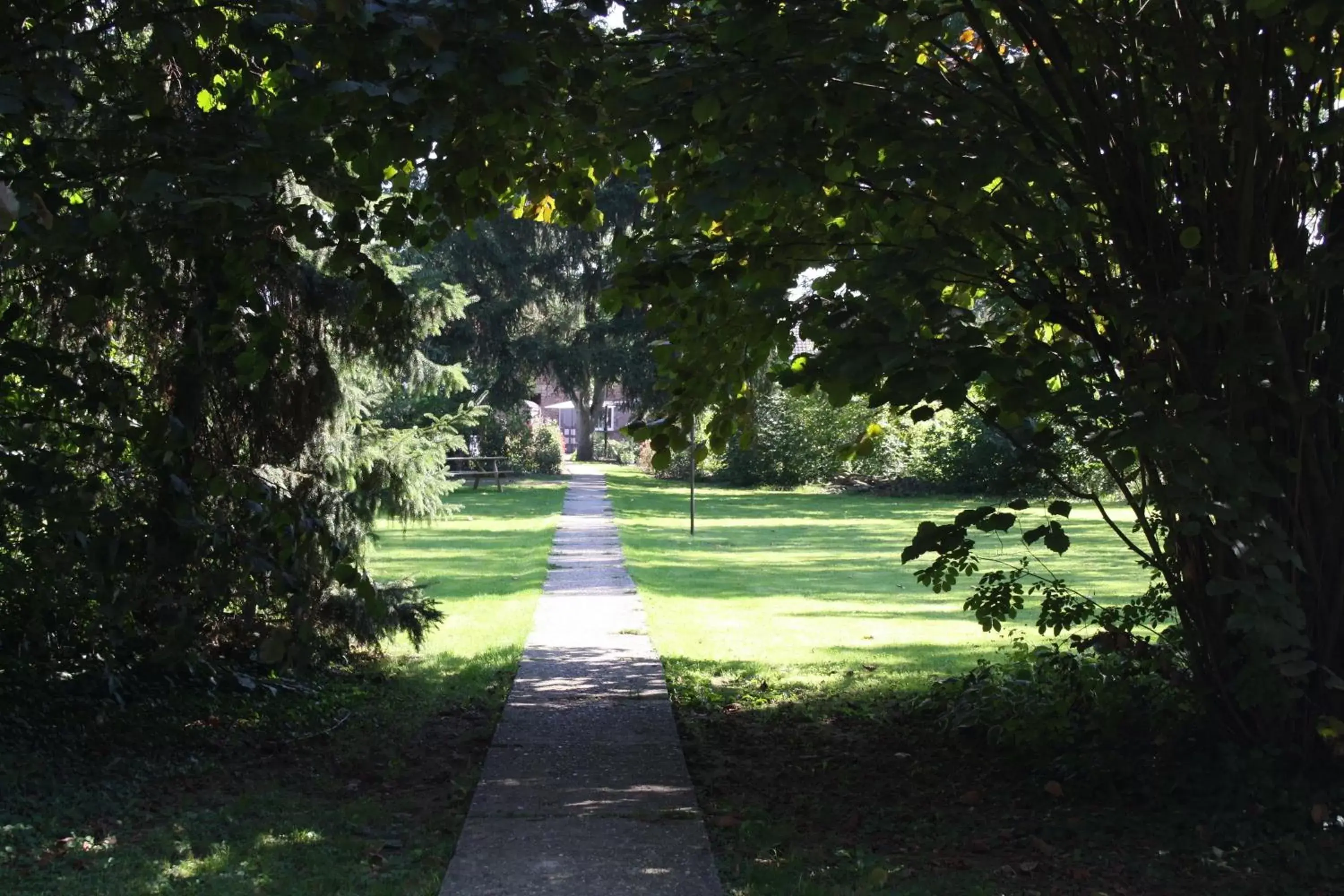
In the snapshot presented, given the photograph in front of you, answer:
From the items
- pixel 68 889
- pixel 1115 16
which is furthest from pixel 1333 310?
pixel 68 889

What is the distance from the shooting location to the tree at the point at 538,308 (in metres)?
38.9

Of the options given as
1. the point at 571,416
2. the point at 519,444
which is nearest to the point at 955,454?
the point at 519,444

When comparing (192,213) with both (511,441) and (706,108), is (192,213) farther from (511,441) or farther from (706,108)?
(511,441)

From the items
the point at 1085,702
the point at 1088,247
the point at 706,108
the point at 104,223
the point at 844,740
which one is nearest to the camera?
the point at 104,223

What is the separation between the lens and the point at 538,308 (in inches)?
1852

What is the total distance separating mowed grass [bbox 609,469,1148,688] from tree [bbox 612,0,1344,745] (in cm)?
277

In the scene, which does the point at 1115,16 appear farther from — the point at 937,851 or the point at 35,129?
the point at 35,129

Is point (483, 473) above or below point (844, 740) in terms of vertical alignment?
above

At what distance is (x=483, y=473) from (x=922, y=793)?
30.5 metres

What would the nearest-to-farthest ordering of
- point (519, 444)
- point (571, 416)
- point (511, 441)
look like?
point (511, 441) < point (519, 444) < point (571, 416)

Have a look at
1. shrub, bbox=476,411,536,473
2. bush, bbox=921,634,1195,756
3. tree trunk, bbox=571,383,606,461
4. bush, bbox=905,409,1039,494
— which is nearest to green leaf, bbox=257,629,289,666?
bush, bbox=921,634,1195,756

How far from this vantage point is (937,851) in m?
5.27

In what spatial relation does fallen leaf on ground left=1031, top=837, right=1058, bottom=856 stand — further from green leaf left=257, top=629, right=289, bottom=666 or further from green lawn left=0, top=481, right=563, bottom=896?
green leaf left=257, top=629, right=289, bottom=666

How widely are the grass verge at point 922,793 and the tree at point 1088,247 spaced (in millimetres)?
495
